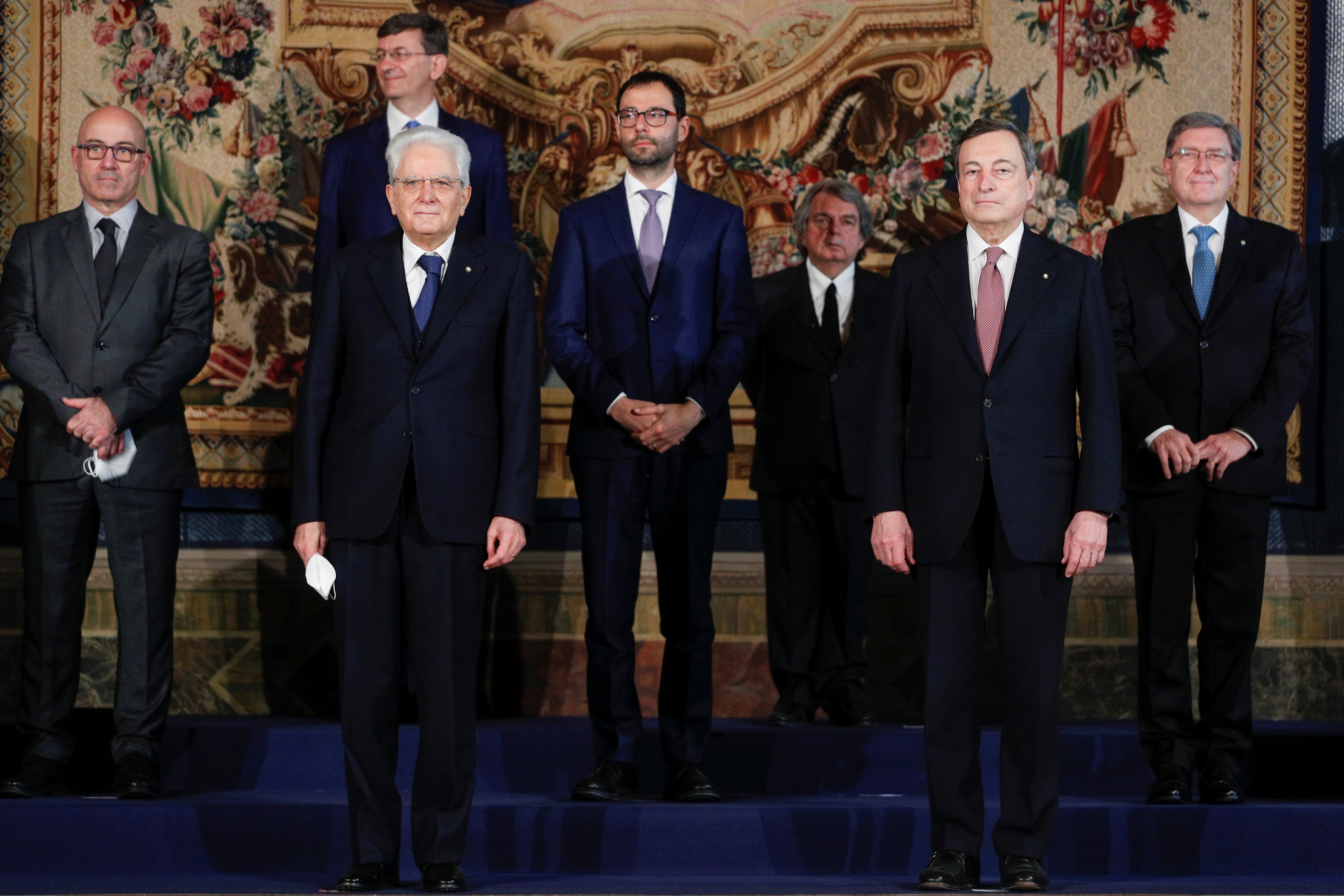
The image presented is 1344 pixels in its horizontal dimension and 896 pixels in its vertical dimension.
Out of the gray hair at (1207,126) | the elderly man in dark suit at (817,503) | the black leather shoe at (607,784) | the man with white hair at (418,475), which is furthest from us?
the elderly man in dark suit at (817,503)

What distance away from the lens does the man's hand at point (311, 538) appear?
10.1 ft

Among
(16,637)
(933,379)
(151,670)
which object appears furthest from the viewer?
(16,637)

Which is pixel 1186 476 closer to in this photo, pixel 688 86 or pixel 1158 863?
pixel 1158 863

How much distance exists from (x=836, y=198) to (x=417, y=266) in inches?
64.7

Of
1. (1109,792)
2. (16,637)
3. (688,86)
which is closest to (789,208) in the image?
(688,86)

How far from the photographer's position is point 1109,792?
13.0 ft

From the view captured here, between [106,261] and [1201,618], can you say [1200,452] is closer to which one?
[1201,618]

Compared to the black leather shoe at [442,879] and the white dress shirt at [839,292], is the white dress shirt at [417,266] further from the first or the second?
the white dress shirt at [839,292]

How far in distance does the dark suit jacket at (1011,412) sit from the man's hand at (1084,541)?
0.02m

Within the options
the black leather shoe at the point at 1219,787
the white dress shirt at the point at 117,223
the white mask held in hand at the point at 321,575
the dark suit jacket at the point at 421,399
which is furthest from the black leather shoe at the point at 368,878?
the black leather shoe at the point at 1219,787

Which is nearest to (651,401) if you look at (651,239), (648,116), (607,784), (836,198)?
(651,239)

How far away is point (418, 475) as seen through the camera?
9.99ft

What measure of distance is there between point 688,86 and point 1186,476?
2.08 m

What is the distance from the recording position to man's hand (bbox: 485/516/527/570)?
308 cm
